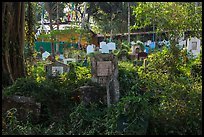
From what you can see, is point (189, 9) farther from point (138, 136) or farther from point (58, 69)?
point (138, 136)

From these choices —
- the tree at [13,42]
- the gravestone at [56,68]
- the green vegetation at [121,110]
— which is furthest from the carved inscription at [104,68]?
the tree at [13,42]

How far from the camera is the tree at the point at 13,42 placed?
6.79 m

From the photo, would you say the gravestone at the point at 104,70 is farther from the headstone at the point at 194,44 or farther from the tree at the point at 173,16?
the headstone at the point at 194,44

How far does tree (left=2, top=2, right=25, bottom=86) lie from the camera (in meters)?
6.79

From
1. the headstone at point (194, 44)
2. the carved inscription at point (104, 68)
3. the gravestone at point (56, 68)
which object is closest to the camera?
the carved inscription at point (104, 68)

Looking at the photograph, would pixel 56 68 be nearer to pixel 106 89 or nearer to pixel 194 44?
pixel 106 89

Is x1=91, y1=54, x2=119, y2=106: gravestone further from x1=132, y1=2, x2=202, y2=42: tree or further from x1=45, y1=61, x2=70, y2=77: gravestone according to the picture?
x1=132, y1=2, x2=202, y2=42: tree

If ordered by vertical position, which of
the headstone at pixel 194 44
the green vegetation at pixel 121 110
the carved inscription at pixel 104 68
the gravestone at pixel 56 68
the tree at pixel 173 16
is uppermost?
the tree at pixel 173 16

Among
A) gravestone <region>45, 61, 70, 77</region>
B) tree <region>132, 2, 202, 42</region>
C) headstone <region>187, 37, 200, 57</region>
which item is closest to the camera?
gravestone <region>45, 61, 70, 77</region>

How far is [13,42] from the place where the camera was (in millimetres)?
7402

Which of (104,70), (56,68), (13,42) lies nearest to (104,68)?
(104,70)

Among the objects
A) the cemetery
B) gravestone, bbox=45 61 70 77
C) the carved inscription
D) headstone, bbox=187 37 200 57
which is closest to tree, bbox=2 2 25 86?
the cemetery

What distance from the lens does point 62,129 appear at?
477 cm

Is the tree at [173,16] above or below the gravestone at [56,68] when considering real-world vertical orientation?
above
